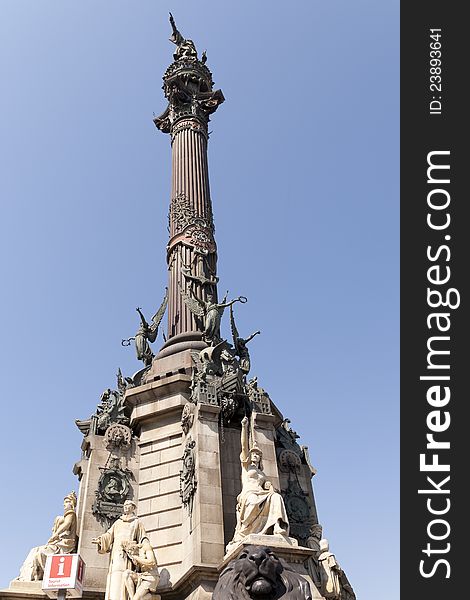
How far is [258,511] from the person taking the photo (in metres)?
14.8

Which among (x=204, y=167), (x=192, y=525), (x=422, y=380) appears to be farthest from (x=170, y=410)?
(x=204, y=167)

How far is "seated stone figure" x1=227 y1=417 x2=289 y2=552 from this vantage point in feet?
47.6

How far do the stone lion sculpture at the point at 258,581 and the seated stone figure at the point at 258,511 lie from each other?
20.0 ft

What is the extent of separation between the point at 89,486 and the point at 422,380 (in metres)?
11.2

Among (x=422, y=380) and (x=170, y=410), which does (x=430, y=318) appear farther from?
(x=170, y=410)

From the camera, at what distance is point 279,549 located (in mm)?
13711

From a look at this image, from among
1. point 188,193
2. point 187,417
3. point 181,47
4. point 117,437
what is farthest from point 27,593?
point 181,47

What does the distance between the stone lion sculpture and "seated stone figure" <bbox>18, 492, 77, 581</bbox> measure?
33.0 feet

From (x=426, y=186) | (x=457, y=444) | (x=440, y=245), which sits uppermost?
(x=426, y=186)

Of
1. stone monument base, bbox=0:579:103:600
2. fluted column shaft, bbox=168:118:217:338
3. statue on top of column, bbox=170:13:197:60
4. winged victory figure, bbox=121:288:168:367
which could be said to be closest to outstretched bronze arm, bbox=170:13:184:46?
statue on top of column, bbox=170:13:197:60

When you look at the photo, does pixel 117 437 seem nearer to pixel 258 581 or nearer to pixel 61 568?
pixel 61 568

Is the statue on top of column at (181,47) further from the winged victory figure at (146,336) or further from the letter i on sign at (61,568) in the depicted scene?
the letter i on sign at (61,568)

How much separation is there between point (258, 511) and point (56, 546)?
5995 mm

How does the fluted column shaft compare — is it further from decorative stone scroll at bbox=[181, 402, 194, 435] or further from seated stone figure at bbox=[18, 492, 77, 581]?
seated stone figure at bbox=[18, 492, 77, 581]
